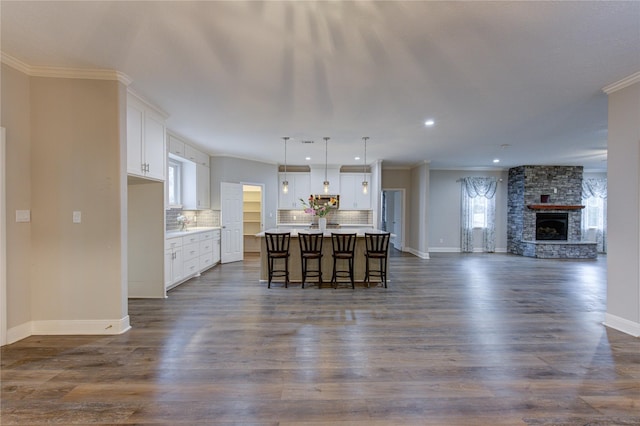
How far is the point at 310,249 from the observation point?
5.27m

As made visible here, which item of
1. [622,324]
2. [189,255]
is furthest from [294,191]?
[622,324]

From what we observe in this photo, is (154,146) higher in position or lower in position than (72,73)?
lower

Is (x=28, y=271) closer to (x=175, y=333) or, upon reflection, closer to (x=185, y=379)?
(x=175, y=333)

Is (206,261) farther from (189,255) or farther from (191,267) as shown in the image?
(189,255)

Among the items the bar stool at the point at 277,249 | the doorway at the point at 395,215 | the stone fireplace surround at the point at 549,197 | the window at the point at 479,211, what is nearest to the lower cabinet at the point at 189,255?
the bar stool at the point at 277,249

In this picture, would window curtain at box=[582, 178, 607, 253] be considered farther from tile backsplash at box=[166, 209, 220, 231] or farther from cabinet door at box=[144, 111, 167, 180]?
cabinet door at box=[144, 111, 167, 180]

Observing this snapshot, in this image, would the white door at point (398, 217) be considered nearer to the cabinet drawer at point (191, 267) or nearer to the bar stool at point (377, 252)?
the bar stool at point (377, 252)

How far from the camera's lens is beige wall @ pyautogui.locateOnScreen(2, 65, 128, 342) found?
3084 mm

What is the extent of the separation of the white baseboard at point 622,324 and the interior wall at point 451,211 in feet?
20.5

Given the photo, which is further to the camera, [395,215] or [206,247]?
[395,215]

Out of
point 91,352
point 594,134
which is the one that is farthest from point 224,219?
point 594,134

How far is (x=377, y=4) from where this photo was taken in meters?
2.05

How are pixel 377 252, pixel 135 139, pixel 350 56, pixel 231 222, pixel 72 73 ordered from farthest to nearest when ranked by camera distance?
pixel 231 222 → pixel 377 252 → pixel 135 139 → pixel 72 73 → pixel 350 56

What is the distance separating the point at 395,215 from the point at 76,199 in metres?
9.35
